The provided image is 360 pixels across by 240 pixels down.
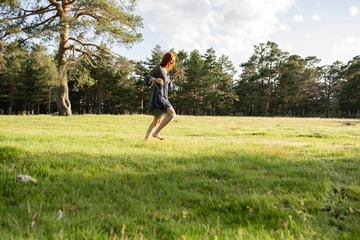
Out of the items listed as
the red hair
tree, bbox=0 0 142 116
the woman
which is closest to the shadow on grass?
the woman

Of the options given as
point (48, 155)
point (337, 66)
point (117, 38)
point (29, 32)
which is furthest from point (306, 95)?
point (48, 155)

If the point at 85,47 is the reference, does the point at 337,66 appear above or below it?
above

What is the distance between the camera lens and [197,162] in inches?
163

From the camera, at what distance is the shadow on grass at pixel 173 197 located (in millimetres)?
1882

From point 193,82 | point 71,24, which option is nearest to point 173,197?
point 71,24

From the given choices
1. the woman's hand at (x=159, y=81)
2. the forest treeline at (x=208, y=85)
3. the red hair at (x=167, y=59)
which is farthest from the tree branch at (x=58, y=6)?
the forest treeline at (x=208, y=85)

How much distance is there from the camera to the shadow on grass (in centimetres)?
188

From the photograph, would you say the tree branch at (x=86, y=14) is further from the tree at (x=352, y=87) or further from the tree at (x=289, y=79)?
the tree at (x=352, y=87)

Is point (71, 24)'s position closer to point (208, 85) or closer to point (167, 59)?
point (167, 59)

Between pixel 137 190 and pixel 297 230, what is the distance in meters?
1.83

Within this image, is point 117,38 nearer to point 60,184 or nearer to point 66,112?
point 66,112

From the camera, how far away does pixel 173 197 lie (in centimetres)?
258

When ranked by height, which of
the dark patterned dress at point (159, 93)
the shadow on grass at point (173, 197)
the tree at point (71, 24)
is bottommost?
the shadow on grass at point (173, 197)

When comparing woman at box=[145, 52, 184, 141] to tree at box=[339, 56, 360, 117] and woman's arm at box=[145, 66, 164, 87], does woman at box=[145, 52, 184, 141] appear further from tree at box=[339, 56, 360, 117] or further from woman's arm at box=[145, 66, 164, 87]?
tree at box=[339, 56, 360, 117]
